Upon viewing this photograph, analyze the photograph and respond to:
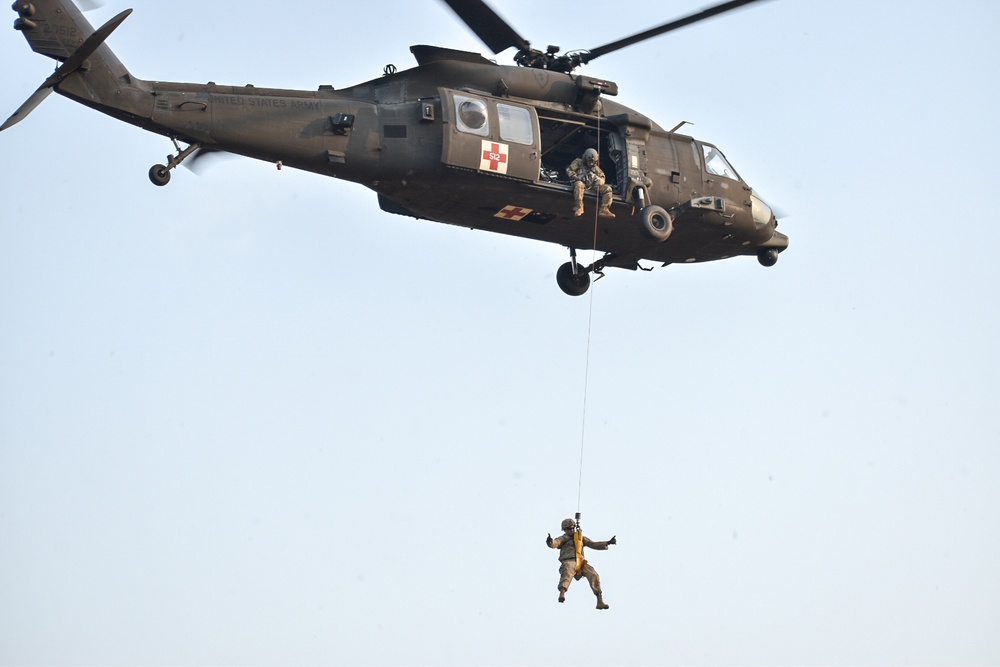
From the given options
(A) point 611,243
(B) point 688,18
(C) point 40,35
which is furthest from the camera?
(A) point 611,243

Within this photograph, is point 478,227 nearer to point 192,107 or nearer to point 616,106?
point 616,106

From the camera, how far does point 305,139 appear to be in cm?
2400

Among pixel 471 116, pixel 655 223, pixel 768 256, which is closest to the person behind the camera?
pixel 471 116

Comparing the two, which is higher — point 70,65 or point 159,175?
point 70,65

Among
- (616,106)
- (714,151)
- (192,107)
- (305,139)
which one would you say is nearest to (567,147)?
(616,106)

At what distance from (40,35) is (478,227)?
7599mm

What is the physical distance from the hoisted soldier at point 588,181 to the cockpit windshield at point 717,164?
2675 mm

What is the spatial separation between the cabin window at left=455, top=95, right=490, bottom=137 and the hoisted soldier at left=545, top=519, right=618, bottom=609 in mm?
6381

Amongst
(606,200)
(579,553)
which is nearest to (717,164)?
(606,200)

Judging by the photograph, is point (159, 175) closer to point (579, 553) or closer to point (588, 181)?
point (588, 181)

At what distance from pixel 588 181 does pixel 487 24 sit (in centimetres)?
305

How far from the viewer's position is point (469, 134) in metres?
24.1

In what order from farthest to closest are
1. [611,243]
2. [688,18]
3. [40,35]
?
[611,243], [688,18], [40,35]

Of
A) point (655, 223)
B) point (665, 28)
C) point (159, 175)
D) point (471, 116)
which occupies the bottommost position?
point (159, 175)
